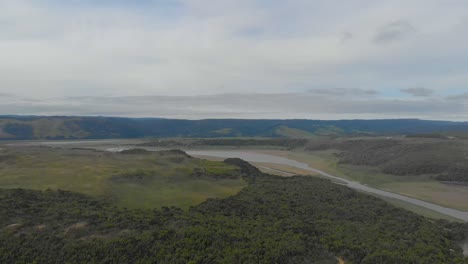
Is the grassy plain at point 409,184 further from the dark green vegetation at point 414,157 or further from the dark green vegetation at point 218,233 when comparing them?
the dark green vegetation at point 218,233

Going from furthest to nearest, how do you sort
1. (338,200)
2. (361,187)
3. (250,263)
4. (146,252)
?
(361,187) < (338,200) < (146,252) < (250,263)

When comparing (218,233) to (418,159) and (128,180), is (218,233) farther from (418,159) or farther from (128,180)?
(418,159)

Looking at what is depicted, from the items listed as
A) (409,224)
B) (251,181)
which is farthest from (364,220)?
(251,181)

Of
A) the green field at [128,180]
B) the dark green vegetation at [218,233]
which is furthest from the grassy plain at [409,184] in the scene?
the green field at [128,180]

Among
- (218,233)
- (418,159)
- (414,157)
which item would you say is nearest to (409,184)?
(418,159)

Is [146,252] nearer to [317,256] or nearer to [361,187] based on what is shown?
[317,256]
